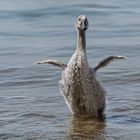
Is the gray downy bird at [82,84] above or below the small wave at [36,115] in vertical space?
above

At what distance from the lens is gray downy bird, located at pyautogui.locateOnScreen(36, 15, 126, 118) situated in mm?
9219

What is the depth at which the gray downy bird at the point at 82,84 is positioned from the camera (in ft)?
30.2

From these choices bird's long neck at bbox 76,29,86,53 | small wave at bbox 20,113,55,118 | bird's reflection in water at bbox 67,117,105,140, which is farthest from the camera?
small wave at bbox 20,113,55,118

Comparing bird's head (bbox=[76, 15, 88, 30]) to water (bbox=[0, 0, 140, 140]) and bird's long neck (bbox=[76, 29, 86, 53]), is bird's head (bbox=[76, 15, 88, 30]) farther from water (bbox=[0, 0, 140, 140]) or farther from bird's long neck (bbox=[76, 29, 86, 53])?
water (bbox=[0, 0, 140, 140])

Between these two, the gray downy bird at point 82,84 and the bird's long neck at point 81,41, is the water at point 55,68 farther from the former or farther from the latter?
the bird's long neck at point 81,41

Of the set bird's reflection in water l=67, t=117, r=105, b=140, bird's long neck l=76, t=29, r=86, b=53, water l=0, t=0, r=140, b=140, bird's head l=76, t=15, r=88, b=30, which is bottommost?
bird's reflection in water l=67, t=117, r=105, b=140

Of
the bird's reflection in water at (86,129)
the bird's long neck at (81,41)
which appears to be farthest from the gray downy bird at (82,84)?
the bird's reflection in water at (86,129)

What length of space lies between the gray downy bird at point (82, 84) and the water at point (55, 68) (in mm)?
177

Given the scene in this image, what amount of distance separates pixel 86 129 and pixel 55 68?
297 centimetres

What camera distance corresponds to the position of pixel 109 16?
16.7 metres

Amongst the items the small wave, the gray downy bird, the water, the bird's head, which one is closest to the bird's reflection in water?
the water

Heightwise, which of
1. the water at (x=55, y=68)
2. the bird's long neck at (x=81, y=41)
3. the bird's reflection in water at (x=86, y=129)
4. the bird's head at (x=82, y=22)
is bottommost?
the bird's reflection in water at (x=86, y=129)

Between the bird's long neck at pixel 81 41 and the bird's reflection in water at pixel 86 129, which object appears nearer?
the bird's reflection in water at pixel 86 129

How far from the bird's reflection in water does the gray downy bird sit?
0.14 m
